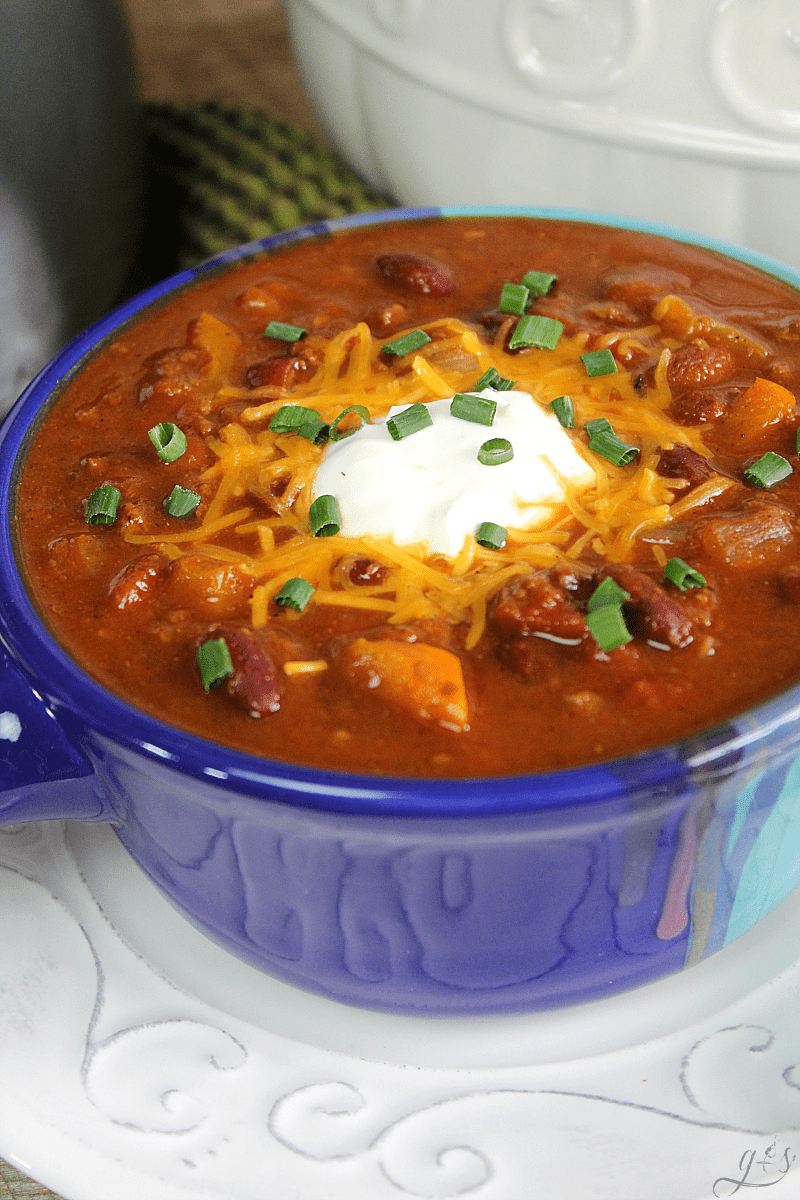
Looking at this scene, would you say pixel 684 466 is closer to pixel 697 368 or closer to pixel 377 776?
pixel 697 368

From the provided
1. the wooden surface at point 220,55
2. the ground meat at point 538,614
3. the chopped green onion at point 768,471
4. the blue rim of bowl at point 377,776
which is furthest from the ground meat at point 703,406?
the wooden surface at point 220,55

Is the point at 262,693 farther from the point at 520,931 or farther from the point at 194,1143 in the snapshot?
the point at 194,1143

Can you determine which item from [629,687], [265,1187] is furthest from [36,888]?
[629,687]

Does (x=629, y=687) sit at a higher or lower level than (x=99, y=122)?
lower

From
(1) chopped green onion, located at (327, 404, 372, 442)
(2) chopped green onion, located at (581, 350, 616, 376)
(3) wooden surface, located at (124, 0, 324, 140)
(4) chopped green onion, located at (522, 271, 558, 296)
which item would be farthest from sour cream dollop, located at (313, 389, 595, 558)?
(3) wooden surface, located at (124, 0, 324, 140)

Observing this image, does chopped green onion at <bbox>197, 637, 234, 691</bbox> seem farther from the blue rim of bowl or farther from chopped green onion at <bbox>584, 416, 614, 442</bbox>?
chopped green onion at <bbox>584, 416, 614, 442</bbox>

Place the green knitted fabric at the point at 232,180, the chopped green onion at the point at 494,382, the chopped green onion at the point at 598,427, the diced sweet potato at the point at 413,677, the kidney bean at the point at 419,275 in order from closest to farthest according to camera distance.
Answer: the diced sweet potato at the point at 413,677 < the chopped green onion at the point at 598,427 < the chopped green onion at the point at 494,382 < the kidney bean at the point at 419,275 < the green knitted fabric at the point at 232,180

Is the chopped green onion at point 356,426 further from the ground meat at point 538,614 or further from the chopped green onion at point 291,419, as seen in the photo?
the ground meat at point 538,614
